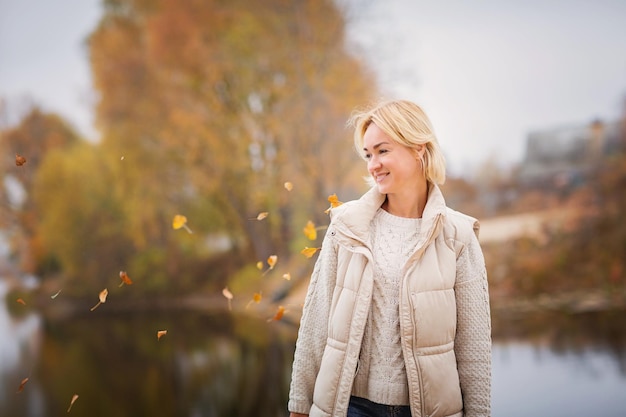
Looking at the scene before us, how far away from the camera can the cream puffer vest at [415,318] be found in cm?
134

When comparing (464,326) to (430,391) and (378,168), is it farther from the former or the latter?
(378,168)

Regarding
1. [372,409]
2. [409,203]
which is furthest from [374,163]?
[372,409]

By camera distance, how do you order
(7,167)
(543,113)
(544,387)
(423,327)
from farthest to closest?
1. (543,113)
2. (544,387)
3. (7,167)
4. (423,327)

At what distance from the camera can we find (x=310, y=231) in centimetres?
348

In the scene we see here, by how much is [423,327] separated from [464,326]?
126 millimetres

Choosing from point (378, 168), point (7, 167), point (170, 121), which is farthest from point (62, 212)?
point (378, 168)

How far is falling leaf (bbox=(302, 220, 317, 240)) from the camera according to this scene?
348 centimetres

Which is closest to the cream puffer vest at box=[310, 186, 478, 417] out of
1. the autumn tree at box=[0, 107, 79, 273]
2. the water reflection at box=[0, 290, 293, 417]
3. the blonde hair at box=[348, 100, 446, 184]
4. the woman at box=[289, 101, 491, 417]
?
the woman at box=[289, 101, 491, 417]

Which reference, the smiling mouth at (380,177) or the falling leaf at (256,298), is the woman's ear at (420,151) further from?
the falling leaf at (256,298)

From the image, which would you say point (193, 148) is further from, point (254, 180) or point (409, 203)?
point (409, 203)

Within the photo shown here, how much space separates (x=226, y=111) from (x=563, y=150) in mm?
2381

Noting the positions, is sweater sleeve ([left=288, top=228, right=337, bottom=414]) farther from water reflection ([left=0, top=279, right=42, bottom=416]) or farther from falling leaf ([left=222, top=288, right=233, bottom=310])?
water reflection ([left=0, top=279, right=42, bottom=416])

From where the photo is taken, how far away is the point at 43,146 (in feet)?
10.0

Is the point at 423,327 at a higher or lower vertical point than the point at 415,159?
lower
